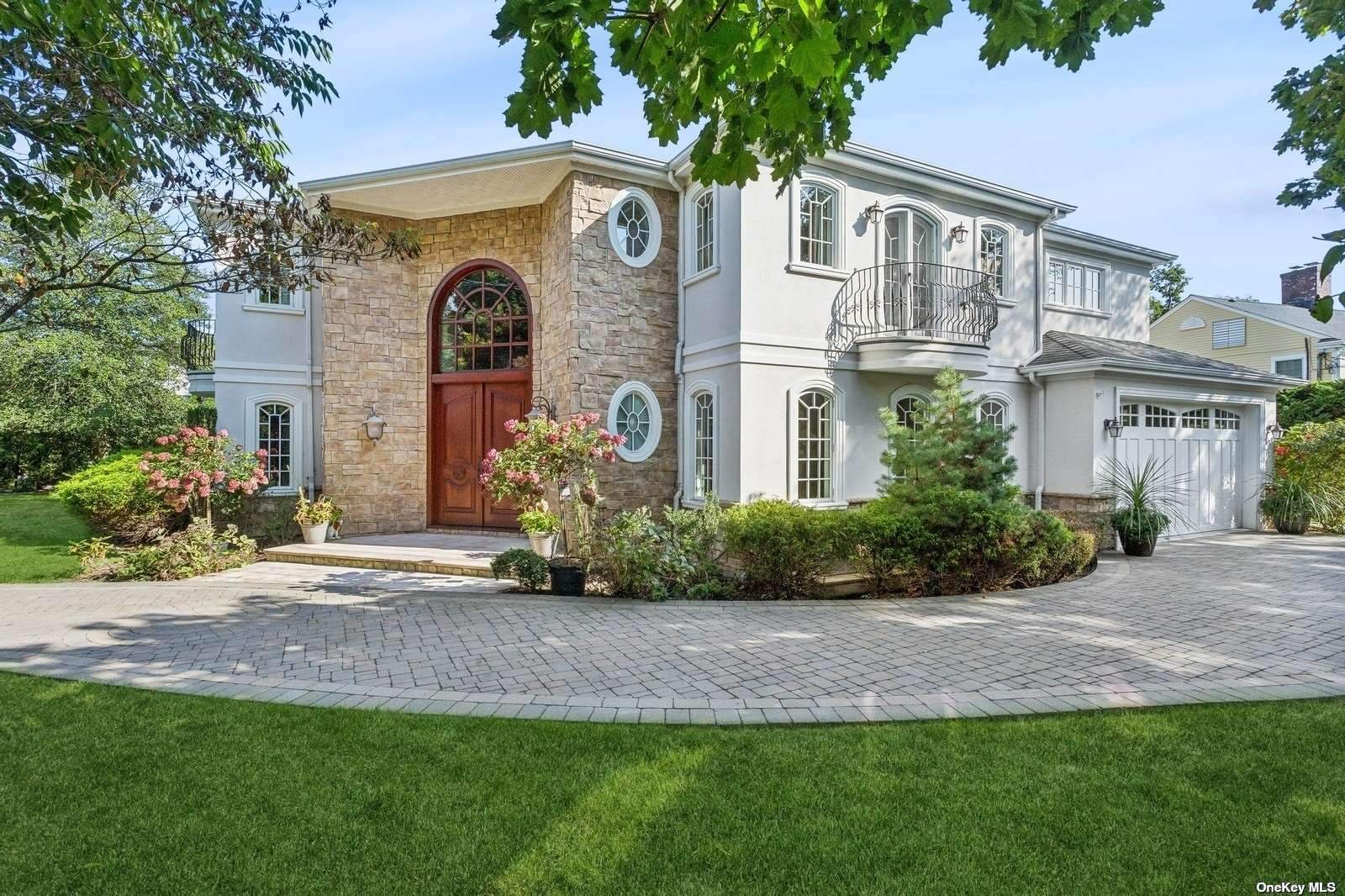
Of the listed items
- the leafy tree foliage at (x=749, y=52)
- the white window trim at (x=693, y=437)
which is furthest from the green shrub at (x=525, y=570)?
the leafy tree foliage at (x=749, y=52)

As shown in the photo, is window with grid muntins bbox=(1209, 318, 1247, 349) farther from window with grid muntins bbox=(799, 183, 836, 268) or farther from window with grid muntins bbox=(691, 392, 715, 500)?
window with grid muntins bbox=(691, 392, 715, 500)

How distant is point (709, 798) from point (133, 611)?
7.02 meters

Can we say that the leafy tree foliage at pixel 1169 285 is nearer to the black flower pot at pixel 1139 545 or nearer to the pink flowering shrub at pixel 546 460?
the black flower pot at pixel 1139 545

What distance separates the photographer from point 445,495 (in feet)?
41.1

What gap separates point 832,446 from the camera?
34.5 ft

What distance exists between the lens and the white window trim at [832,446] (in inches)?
398

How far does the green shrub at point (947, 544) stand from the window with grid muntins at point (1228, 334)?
977 inches

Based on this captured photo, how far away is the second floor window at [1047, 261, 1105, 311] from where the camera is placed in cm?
1416

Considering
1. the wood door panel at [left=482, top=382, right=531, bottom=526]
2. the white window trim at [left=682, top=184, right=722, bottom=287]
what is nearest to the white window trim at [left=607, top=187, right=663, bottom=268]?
the white window trim at [left=682, top=184, right=722, bottom=287]

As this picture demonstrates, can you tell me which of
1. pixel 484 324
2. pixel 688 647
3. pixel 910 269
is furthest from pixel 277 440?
pixel 910 269

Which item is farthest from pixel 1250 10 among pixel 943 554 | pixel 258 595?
pixel 258 595

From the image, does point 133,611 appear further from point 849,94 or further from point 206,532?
point 849,94

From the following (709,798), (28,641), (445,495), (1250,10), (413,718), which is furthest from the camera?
(445,495)

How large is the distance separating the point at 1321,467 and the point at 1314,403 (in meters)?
→ 4.76
